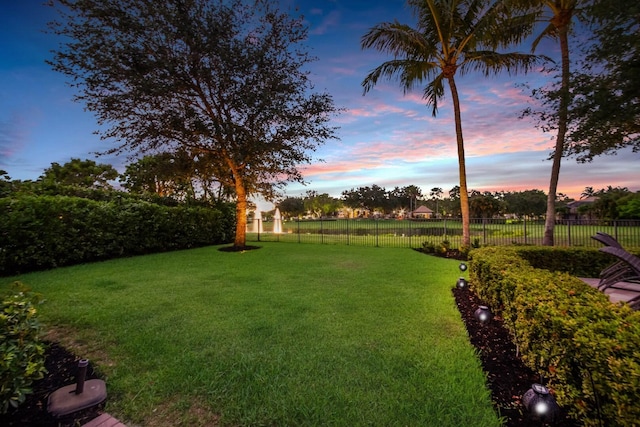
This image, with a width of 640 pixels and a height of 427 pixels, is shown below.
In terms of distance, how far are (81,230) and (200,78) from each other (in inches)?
259

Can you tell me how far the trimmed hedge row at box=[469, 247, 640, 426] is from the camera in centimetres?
153

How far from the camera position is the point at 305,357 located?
9.34 feet

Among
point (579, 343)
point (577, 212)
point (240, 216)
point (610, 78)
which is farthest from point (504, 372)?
point (577, 212)

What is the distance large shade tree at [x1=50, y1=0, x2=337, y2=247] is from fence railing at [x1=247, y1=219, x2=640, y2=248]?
5.38m

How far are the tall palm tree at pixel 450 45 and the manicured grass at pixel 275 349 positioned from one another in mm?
7385

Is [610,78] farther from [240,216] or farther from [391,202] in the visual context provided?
[391,202]

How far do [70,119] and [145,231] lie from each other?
Answer: 4737 mm

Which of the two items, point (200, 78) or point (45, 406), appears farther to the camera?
point (200, 78)

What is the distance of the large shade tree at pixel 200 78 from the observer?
9.41m

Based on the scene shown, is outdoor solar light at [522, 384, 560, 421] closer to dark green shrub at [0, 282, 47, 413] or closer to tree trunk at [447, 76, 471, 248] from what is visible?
dark green shrub at [0, 282, 47, 413]

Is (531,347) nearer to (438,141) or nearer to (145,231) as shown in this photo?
(145,231)

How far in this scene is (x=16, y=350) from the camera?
1.81 metres

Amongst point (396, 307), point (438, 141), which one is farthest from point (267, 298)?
point (438, 141)

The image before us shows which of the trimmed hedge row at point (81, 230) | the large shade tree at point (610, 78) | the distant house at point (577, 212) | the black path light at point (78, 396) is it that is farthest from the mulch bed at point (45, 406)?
the distant house at point (577, 212)
